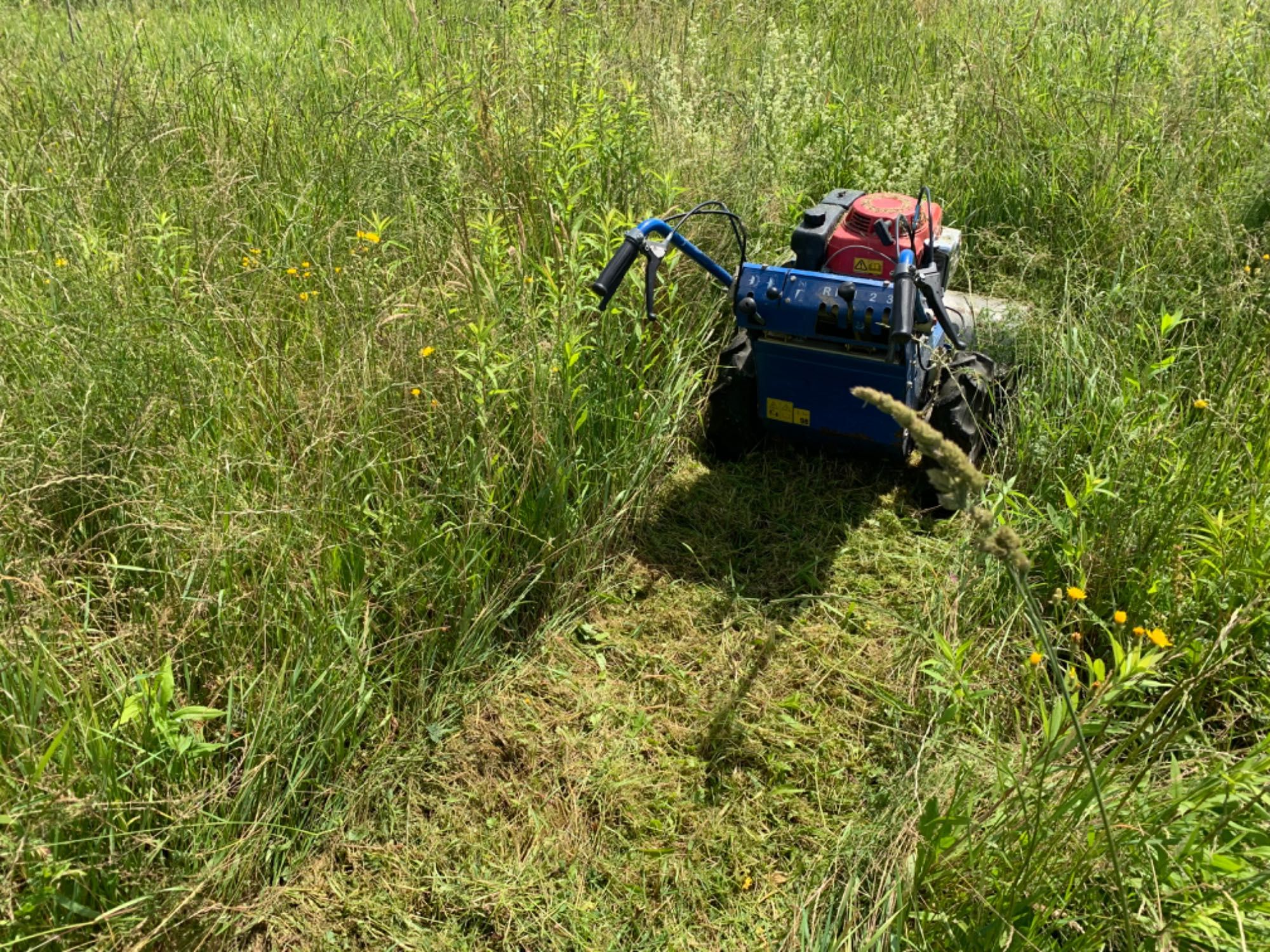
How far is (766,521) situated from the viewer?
298cm

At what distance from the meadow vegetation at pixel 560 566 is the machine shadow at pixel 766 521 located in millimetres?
18

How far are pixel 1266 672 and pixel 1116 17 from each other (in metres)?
3.70

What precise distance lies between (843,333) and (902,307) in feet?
0.61

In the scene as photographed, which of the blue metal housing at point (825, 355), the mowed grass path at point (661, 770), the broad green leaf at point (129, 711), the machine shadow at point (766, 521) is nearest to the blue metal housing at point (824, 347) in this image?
the blue metal housing at point (825, 355)

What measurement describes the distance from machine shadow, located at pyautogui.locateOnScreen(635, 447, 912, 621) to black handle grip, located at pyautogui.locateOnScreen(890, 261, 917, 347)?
706 mm

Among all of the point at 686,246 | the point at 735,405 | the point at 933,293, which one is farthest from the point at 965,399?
the point at 686,246

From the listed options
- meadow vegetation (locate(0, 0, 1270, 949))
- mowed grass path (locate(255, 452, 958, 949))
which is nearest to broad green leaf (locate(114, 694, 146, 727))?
meadow vegetation (locate(0, 0, 1270, 949))

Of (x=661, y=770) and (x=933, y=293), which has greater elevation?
(x=933, y=293)

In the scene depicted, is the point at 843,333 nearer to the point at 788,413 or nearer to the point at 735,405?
the point at 788,413

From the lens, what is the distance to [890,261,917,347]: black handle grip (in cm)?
242

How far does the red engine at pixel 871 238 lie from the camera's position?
2854 mm

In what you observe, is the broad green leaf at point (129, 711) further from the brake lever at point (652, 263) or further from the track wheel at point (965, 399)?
the track wheel at point (965, 399)

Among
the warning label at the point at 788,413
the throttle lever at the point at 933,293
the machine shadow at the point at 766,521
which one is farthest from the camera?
the warning label at the point at 788,413

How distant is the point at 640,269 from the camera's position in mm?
2846
